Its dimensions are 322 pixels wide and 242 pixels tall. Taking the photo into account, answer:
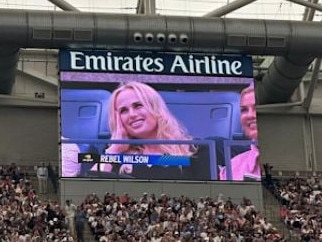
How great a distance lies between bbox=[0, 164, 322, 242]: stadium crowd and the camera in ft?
109

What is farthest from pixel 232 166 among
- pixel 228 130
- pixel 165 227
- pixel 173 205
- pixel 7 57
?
pixel 7 57

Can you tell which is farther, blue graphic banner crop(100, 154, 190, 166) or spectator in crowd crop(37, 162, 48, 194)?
spectator in crowd crop(37, 162, 48, 194)

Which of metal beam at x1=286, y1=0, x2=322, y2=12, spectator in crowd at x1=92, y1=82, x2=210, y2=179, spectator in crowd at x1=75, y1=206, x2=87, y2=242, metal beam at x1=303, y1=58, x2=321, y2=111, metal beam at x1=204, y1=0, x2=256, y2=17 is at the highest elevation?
metal beam at x1=204, y1=0, x2=256, y2=17

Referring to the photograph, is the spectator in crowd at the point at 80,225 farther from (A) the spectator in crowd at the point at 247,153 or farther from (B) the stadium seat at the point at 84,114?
(A) the spectator in crowd at the point at 247,153

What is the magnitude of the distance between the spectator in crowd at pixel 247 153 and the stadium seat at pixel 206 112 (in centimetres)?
28

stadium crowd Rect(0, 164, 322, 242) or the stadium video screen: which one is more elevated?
the stadium video screen

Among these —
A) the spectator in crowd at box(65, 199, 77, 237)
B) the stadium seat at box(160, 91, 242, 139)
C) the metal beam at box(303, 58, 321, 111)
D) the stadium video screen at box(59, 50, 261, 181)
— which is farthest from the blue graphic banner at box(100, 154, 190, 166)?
the metal beam at box(303, 58, 321, 111)

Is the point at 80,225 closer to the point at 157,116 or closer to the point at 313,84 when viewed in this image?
the point at 157,116

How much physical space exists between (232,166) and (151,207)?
5.68 metres

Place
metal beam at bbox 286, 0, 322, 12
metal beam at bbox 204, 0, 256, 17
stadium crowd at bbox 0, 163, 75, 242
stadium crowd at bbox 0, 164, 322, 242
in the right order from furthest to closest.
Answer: metal beam at bbox 204, 0, 256, 17 < metal beam at bbox 286, 0, 322, 12 < stadium crowd at bbox 0, 164, 322, 242 < stadium crowd at bbox 0, 163, 75, 242

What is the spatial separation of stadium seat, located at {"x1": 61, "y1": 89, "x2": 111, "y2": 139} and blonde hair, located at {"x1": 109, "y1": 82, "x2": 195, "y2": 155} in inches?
13.5

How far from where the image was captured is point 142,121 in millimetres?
41438

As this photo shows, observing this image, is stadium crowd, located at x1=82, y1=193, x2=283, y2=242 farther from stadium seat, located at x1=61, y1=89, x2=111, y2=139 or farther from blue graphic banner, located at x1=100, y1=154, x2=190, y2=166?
stadium seat, located at x1=61, y1=89, x2=111, y2=139

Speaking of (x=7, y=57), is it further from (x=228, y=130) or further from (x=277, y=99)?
(x=277, y=99)
